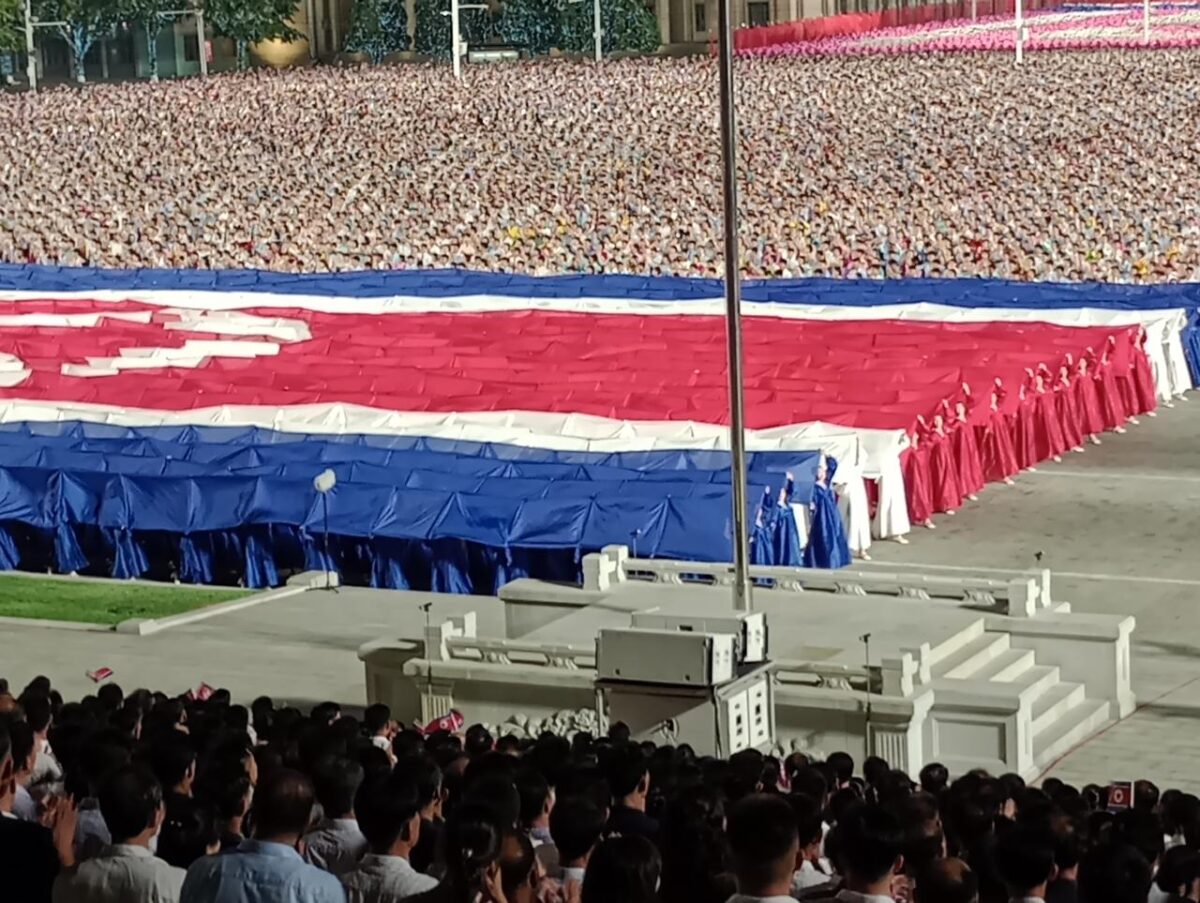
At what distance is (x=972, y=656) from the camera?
845 inches

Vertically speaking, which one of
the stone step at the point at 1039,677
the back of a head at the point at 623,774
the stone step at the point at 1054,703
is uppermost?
the back of a head at the point at 623,774

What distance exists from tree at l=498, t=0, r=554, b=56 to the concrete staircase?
123 meters

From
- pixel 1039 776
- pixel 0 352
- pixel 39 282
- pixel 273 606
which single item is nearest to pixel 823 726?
pixel 1039 776

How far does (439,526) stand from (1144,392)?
44.0 feet

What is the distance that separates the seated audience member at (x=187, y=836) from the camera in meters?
10.4

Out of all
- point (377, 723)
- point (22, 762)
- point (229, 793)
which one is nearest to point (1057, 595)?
point (377, 723)

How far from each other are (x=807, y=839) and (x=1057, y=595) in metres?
15.9

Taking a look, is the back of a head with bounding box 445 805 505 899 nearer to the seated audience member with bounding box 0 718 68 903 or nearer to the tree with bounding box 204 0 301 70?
the seated audience member with bounding box 0 718 68 903

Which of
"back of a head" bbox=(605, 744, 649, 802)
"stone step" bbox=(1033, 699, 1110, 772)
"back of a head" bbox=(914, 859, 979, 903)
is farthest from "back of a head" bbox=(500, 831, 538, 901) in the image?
"stone step" bbox=(1033, 699, 1110, 772)

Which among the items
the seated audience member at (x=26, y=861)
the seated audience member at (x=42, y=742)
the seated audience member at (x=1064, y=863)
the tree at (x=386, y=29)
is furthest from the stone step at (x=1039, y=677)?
the tree at (x=386, y=29)

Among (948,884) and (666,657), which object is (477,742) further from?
(948,884)

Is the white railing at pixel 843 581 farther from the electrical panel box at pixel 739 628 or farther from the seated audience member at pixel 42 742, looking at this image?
the seated audience member at pixel 42 742

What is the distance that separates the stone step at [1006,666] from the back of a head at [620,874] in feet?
42.2

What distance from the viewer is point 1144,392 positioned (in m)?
37.8
